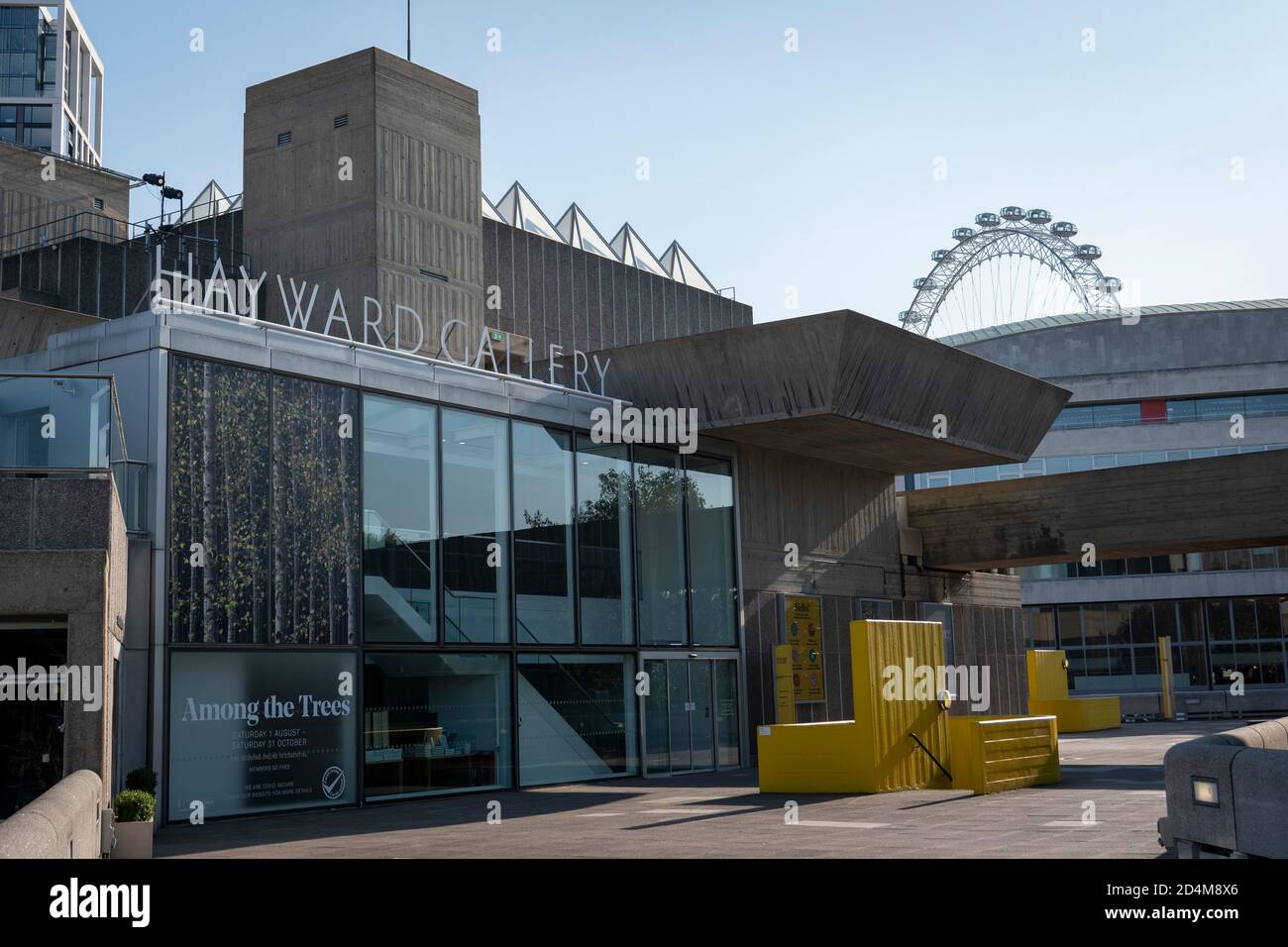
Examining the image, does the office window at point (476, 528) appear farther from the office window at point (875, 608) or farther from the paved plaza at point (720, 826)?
the office window at point (875, 608)

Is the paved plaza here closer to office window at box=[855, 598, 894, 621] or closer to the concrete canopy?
the concrete canopy

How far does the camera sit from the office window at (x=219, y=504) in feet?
60.0

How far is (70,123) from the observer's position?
400ft

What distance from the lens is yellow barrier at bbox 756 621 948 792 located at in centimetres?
1953

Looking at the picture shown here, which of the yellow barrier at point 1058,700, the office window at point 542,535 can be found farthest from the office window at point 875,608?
the office window at point 542,535

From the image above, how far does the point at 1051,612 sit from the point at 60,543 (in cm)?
5428

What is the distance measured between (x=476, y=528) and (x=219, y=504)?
16.1ft

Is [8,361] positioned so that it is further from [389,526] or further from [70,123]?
[70,123]

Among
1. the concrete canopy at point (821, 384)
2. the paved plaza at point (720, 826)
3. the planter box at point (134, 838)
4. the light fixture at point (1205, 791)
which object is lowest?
the paved plaza at point (720, 826)

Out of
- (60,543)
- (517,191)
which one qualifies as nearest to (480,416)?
(60,543)

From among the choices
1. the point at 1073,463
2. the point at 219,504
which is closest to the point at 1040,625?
the point at 1073,463

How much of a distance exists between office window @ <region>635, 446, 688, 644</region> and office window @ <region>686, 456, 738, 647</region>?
36 centimetres

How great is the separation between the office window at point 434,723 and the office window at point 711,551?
5832mm

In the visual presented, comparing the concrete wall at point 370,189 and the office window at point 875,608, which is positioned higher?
the concrete wall at point 370,189
